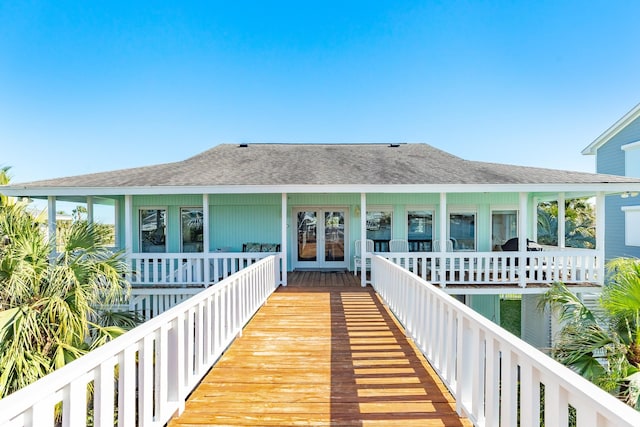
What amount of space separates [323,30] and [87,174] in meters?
14.0

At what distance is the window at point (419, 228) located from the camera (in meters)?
11.1

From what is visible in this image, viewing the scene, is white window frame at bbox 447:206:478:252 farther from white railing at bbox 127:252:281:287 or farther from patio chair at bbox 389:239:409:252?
white railing at bbox 127:252:281:287

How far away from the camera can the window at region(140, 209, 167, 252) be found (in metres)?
11.1

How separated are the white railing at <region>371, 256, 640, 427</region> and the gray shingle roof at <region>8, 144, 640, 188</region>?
518 cm

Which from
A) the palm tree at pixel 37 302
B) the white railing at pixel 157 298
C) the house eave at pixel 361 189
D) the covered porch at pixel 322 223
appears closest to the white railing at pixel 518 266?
the house eave at pixel 361 189

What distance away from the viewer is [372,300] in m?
6.80

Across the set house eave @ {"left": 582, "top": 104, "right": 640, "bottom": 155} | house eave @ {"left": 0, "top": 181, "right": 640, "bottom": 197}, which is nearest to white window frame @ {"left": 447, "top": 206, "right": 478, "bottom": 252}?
house eave @ {"left": 0, "top": 181, "right": 640, "bottom": 197}

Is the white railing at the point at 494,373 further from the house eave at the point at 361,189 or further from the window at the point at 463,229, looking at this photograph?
the window at the point at 463,229

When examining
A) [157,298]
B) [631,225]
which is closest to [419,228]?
[157,298]

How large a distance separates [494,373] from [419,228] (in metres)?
9.43

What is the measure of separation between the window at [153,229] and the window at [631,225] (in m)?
17.7

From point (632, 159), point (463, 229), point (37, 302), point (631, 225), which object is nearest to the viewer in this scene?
point (37, 302)

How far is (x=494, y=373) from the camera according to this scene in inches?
83.1

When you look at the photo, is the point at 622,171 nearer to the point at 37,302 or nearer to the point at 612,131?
Result: the point at 612,131
